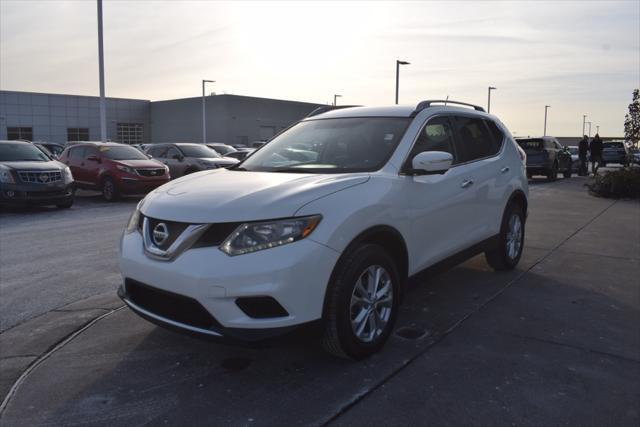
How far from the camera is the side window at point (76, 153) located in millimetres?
14703

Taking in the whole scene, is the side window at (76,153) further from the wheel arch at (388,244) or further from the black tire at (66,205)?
the wheel arch at (388,244)

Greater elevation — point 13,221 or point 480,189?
point 480,189

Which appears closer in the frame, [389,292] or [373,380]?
[373,380]

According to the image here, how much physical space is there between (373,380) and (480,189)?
7.83ft

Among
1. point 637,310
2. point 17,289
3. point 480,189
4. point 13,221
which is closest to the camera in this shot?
point 637,310

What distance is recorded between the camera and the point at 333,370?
341cm

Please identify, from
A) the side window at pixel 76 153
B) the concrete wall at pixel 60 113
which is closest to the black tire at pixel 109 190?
the side window at pixel 76 153

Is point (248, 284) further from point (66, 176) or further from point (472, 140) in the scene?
point (66, 176)

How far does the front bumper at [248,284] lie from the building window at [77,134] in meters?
64.2

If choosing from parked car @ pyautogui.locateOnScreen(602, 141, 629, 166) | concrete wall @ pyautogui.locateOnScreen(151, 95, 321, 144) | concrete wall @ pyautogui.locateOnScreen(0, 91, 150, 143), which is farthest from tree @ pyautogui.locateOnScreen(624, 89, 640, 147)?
concrete wall @ pyautogui.locateOnScreen(0, 91, 150, 143)

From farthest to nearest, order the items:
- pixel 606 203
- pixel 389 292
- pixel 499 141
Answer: pixel 606 203 → pixel 499 141 → pixel 389 292

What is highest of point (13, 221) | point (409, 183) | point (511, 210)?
point (409, 183)

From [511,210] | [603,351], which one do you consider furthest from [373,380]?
[511,210]

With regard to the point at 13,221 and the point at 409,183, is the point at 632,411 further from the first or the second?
the point at 13,221
